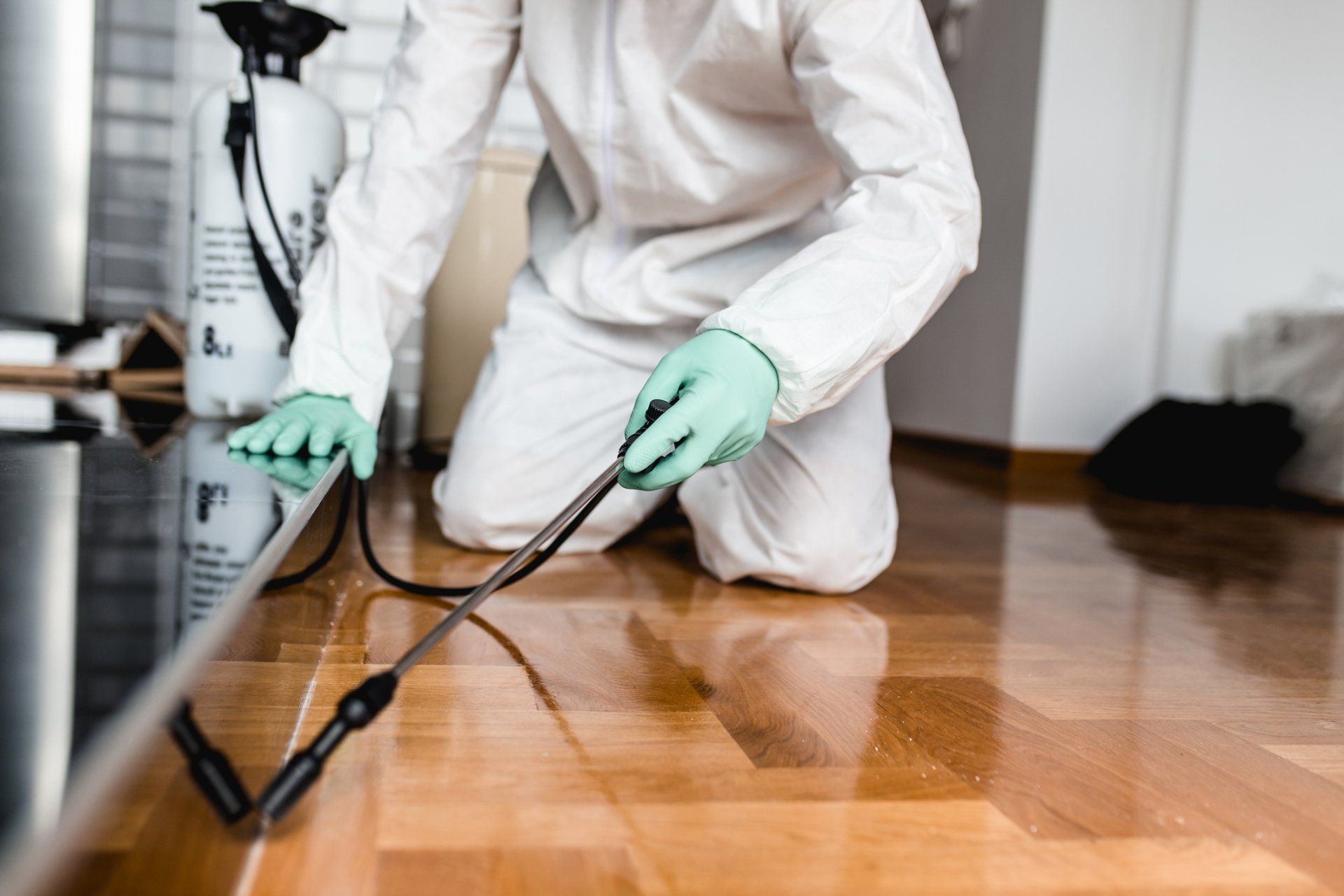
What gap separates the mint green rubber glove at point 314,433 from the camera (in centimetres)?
83

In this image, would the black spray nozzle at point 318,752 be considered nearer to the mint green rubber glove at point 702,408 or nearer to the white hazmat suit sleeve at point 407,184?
the mint green rubber glove at point 702,408

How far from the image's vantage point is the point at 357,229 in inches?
41.2

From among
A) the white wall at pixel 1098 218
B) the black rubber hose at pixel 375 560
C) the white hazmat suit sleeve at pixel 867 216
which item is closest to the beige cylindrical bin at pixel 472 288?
the black rubber hose at pixel 375 560

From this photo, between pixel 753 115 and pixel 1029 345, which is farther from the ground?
pixel 753 115

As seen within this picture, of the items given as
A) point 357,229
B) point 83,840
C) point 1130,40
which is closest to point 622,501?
point 357,229

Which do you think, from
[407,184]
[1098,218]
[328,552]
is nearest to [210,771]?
[328,552]

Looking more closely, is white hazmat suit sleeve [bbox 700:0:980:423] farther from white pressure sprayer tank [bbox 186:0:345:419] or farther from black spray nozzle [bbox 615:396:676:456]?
white pressure sprayer tank [bbox 186:0:345:419]

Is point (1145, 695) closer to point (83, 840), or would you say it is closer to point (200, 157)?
point (83, 840)

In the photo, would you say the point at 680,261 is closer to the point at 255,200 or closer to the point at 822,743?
the point at 255,200

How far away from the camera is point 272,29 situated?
1282mm

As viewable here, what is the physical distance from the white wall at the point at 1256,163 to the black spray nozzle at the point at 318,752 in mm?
2713

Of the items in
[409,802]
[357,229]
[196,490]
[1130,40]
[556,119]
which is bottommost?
[409,802]

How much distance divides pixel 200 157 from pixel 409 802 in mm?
1114

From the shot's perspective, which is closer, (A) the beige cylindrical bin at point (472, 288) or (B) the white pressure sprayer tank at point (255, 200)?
(B) the white pressure sprayer tank at point (255, 200)
